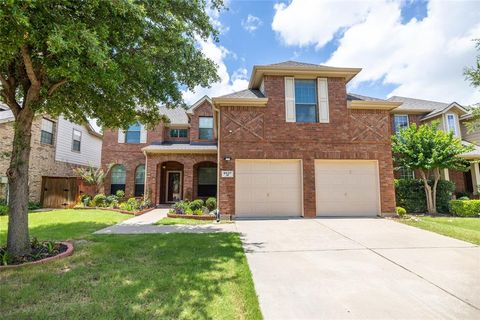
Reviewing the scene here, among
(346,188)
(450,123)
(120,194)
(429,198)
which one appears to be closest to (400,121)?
(450,123)

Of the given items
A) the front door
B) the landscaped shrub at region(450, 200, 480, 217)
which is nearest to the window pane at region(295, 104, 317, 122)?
the landscaped shrub at region(450, 200, 480, 217)

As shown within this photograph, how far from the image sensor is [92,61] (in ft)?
14.5

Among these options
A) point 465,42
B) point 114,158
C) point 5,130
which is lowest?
point 114,158

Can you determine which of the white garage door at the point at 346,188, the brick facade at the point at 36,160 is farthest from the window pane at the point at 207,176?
the brick facade at the point at 36,160

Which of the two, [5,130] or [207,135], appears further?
[207,135]

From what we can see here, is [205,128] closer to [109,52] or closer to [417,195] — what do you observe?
[109,52]

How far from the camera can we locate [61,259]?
524cm

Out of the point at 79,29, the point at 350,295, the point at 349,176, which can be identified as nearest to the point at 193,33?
the point at 79,29

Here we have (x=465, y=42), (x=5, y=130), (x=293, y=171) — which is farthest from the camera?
(x=5, y=130)

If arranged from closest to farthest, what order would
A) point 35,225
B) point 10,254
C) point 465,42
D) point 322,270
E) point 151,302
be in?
point 151,302 → point 322,270 → point 10,254 → point 35,225 → point 465,42

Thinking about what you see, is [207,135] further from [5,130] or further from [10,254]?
[10,254]

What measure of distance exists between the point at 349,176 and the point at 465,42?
7.25 m

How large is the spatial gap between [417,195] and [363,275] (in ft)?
38.8

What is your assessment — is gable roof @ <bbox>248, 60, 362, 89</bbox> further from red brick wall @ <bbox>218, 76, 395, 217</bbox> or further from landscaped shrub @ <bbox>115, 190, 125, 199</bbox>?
landscaped shrub @ <bbox>115, 190, 125, 199</bbox>
